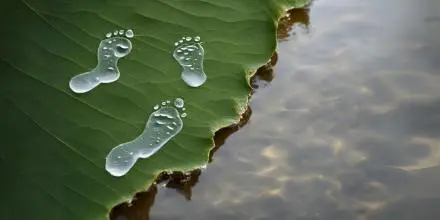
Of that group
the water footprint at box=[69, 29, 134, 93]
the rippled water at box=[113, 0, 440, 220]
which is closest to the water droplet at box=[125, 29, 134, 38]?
the water footprint at box=[69, 29, 134, 93]

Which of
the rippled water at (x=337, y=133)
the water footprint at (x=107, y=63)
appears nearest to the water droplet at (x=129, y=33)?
the water footprint at (x=107, y=63)

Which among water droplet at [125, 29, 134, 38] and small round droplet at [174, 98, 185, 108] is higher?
water droplet at [125, 29, 134, 38]

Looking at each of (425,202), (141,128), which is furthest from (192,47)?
(425,202)

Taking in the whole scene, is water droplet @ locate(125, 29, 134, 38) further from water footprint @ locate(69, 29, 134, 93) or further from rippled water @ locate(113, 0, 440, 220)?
rippled water @ locate(113, 0, 440, 220)

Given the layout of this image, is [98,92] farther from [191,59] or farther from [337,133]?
[337,133]

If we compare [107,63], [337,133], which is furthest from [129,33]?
A: [337,133]
